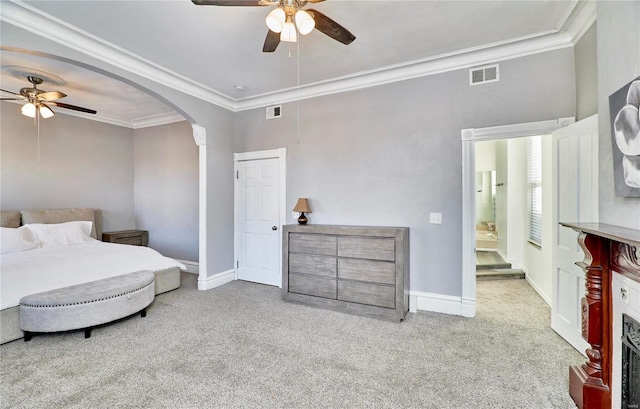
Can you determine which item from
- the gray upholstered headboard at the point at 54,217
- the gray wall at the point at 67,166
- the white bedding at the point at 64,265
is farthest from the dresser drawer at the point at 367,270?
the gray wall at the point at 67,166

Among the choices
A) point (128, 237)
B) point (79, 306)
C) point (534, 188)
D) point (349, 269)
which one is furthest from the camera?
point (128, 237)

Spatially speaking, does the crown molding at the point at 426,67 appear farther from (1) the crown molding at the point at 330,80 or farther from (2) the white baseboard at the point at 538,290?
(2) the white baseboard at the point at 538,290

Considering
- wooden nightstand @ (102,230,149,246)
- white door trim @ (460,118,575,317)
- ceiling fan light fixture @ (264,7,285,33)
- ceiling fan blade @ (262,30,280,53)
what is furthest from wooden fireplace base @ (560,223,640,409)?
wooden nightstand @ (102,230,149,246)

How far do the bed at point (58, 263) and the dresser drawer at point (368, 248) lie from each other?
2.59 m

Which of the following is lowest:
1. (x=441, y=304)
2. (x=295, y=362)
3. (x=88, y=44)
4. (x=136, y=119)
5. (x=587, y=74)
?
(x=295, y=362)

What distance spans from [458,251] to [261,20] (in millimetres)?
3177

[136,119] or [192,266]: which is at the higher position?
[136,119]

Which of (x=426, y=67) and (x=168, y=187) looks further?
(x=168, y=187)

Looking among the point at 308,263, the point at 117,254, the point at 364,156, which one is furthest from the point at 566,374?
the point at 117,254

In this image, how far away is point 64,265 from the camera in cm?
324

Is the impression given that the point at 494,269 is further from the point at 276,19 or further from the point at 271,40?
the point at 276,19

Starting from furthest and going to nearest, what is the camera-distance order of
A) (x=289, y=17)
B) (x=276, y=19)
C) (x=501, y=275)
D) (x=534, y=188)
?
(x=501, y=275), (x=534, y=188), (x=289, y=17), (x=276, y=19)

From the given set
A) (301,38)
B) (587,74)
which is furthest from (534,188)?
(301,38)

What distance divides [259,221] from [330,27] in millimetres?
3199
